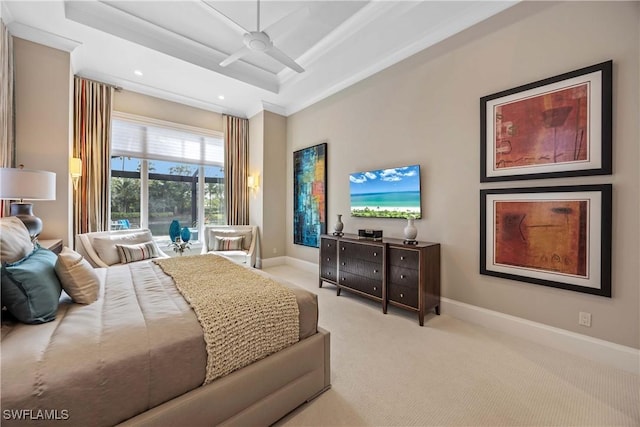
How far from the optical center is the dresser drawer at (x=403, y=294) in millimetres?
2857

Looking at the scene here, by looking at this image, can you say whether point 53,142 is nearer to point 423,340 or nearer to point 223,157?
point 223,157

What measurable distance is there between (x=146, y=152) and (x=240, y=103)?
6.28 ft

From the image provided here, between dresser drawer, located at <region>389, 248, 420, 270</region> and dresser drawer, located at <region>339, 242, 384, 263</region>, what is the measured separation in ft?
Answer: 0.45

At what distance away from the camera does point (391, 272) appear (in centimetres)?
310

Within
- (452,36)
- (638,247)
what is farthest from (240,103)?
(638,247)

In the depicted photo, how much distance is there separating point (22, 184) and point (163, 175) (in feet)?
8.35

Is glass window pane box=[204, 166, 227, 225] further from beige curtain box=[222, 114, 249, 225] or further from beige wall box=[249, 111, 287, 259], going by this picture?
beige wall box=[249, 111, 287, 259]

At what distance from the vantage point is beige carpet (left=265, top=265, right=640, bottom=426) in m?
1.58

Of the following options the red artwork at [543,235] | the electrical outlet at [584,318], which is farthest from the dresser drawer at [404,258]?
the electrical outlet at [584,318]

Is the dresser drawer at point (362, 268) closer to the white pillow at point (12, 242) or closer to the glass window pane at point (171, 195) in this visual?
the white pillow at point (12, 242)

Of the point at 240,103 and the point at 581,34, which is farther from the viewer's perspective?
the point at 240,103

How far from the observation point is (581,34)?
2203 millimetres

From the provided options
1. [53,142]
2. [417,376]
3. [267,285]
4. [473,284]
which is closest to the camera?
[267,285]

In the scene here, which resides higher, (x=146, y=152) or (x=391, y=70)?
(x=391, y=70)
